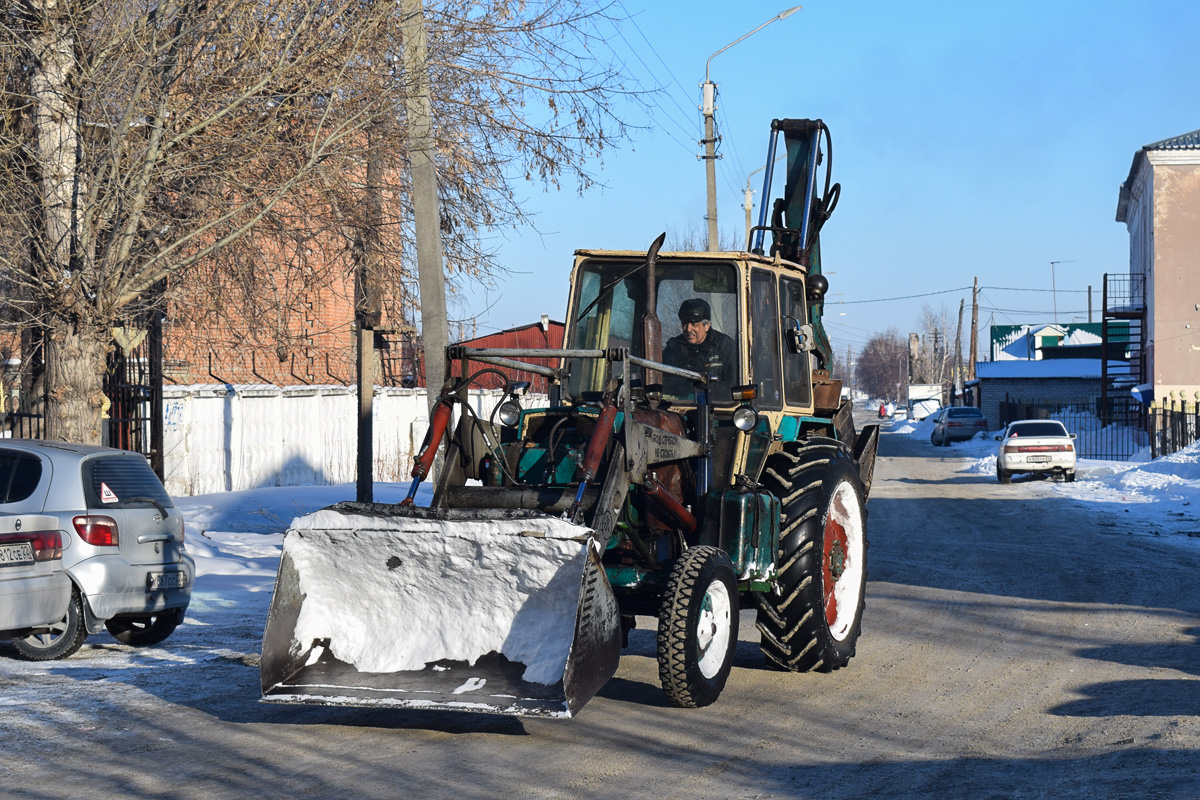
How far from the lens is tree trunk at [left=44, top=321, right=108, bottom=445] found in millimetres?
11188

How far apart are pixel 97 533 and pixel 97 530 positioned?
2 cm

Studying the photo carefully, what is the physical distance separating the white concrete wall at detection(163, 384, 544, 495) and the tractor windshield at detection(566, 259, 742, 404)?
380 inches

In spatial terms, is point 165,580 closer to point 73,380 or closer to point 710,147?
point 73,380

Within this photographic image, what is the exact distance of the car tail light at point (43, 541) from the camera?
8.37 m

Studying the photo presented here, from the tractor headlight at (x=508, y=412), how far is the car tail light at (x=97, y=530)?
10.00 feet

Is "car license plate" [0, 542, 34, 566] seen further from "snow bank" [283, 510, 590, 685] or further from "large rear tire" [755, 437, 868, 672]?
"large rear tire" [755, 437, 868, 672]

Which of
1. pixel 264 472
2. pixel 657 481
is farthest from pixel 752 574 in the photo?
pixel 264 472

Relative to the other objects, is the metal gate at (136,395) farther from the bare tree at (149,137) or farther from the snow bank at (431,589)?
the snow bank at (431,589)

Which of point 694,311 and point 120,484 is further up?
point 694,311

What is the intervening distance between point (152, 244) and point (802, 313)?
243 inches

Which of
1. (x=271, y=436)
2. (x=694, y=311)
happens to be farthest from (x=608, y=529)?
(x=271, y=436)

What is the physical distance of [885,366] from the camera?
563 feet

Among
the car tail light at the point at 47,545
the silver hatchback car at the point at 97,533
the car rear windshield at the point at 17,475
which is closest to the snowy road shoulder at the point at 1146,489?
the silver hatchback car at the point at 97,533

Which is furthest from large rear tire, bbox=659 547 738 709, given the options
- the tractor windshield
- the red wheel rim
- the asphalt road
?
the tractor windshield
